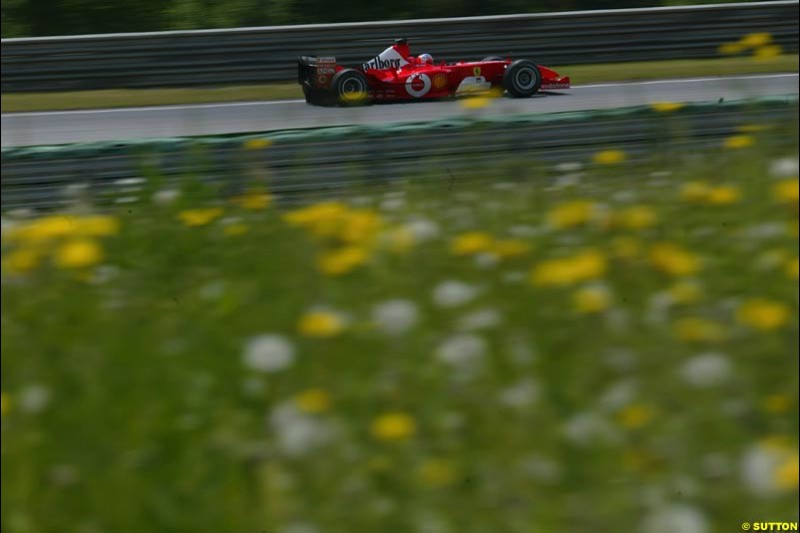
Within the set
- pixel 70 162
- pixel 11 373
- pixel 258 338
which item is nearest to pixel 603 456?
pixel 258 338

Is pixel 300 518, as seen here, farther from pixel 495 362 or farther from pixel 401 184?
pixel 401 184

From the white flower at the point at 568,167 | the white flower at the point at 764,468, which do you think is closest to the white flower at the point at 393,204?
the white flower at the point at 568,167

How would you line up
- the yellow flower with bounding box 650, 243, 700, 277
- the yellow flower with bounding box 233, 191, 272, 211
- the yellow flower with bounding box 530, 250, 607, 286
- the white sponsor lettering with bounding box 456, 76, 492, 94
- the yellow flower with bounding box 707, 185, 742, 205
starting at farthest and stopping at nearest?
the white sponsor lettering with bounding box 456, 76, 492, 94 < the yellow flower with bounding box 233, 191, 272, 211 < the yellow flower with bounding box 707, 185, 742, 205 < the yellow flower with bounding box 650, 243, 700, 277 < the yellow flower with bounding box 530, 250, 607, 286

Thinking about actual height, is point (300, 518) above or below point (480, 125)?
below

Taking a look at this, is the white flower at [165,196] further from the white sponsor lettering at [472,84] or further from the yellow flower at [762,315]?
the white sponsor lettering at [472,84]

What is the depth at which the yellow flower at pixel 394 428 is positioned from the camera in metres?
2.03

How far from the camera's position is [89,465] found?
6.63 feet

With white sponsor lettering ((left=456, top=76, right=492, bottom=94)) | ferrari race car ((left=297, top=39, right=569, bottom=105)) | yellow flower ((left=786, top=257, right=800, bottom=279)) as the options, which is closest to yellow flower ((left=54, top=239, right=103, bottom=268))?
yellow flower ((left=786, top=257, right=800, bottom=279))

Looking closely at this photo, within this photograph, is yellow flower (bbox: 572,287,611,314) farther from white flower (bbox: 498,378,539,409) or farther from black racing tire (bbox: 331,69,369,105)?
black racing tire (bbox: 331,69,369,105)

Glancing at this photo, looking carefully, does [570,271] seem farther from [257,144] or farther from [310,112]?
[310,112]

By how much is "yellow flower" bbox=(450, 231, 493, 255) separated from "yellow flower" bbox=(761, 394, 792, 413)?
2.96ft

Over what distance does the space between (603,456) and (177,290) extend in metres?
1.37

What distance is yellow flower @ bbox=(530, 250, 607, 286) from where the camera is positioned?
2.45 m

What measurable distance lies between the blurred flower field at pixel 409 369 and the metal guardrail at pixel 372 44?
2577 millimetres
